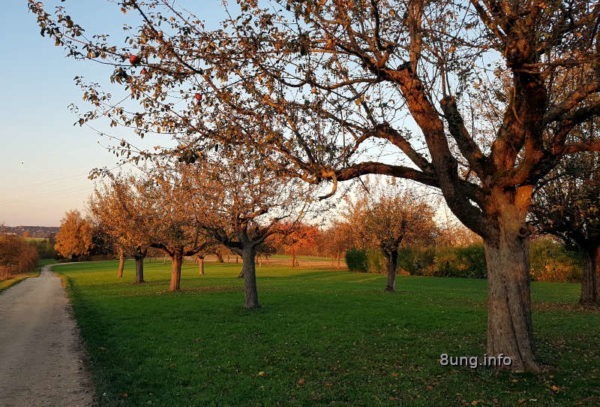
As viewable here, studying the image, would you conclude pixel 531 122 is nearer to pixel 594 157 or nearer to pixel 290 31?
pixel 290 31

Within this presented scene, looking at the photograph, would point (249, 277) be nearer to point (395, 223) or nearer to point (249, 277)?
point (249, 277)

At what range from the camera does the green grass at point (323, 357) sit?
23.3 ft

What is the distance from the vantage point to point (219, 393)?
24.2 feet

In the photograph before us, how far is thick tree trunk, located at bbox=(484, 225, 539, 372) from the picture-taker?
797 cm

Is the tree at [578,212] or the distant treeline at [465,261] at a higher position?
the tree at [578,212]

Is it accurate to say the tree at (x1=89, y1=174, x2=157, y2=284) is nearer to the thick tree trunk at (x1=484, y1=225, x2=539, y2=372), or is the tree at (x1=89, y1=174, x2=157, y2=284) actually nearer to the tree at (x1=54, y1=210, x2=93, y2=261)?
the thick tree trunk at (x1=484, y1=225, x2=539, y2=372)

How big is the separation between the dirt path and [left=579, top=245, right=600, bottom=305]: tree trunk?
19052 mm

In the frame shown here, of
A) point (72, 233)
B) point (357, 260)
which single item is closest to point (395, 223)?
point (357, 260)

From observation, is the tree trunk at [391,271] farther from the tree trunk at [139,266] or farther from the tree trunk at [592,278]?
the tree trunk at [139,266]

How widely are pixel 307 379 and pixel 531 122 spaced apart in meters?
5.76

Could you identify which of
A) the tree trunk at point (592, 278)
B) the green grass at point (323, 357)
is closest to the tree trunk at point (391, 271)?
the green grass at point (323, 357)

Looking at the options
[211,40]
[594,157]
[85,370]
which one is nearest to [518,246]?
[211,40]

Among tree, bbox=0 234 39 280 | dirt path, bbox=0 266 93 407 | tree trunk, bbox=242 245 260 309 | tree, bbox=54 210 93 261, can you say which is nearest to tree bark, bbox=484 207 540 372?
dirt path, bbox=0 266 93 407

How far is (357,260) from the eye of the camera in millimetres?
56188
